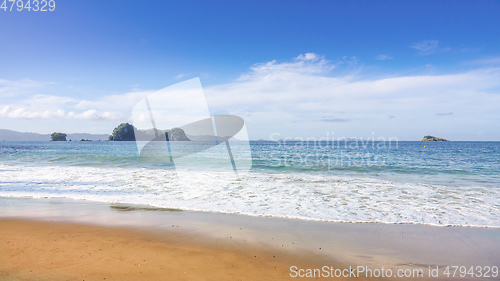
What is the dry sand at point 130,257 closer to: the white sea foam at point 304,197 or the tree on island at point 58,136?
the white sea foam at point 304,197

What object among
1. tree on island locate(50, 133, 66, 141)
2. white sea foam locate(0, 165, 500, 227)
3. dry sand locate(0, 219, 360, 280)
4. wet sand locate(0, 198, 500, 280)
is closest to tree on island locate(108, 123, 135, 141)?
tree on island locate(50, 133, 66, 141)

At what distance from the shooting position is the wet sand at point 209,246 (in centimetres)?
371

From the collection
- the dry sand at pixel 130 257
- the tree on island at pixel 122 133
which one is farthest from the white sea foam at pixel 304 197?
the tree on island at pixel 122 133

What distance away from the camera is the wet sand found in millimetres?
3705

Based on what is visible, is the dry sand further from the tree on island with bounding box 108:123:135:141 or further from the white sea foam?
the tree on island with bounding box 108:123:135:141

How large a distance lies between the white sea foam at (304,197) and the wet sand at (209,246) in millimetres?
688

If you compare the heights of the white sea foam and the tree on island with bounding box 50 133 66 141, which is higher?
the tree on island with bounding box 50 133 66 141

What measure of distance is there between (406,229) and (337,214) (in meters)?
1.52

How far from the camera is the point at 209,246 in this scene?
460 cm

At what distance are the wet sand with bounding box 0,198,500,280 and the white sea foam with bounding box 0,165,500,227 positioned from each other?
0.69m

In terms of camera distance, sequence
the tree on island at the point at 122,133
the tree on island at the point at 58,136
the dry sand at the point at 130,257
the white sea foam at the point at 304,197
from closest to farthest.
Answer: the dry sand at the point at 130,257 → the white sea foam at the point at 304,197 → the tree on island at the point at 122,133 → the tree on island at the point at 58,136

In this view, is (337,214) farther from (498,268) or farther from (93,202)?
(93,202)

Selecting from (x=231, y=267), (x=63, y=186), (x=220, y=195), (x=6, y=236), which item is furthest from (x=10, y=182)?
(x=231, y=267)

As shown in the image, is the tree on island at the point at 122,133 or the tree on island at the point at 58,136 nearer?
the tree on island at the point at 122,133
